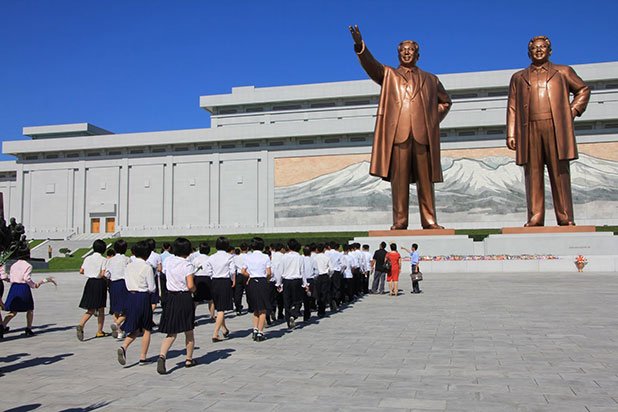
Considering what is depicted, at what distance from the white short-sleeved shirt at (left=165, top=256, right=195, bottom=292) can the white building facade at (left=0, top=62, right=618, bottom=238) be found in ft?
99.0

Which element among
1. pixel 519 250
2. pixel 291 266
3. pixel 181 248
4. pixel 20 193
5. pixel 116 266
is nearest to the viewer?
pixel 181 248

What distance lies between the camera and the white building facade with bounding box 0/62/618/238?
113 feet

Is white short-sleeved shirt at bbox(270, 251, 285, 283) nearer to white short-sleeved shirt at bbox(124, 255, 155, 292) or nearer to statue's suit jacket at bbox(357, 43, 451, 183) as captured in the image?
white short-sleeved shirt at bbox(124, 255, 155, 292)

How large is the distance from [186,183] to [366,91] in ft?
48.4

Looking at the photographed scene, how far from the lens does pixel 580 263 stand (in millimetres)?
16578

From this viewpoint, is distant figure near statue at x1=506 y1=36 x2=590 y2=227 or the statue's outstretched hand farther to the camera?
distant figure near statue at x1=506 y1=36 x2=590 y2=227

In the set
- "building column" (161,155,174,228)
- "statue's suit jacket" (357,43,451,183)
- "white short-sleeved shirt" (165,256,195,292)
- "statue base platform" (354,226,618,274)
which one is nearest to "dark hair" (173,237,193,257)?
"white short-sleeved shirt" (165,256,195,292)

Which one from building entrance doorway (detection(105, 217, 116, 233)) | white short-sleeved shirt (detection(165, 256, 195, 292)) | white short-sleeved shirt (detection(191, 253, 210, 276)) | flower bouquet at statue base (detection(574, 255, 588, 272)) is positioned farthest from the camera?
building entrance doorway (detection(105, 217, 116, 233))

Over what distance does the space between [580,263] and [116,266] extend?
14.1 metres

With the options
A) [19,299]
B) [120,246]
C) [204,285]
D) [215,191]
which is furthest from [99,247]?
[215,191]

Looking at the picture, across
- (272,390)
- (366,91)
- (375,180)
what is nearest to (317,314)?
(272,390)

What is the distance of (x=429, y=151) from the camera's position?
1761cm

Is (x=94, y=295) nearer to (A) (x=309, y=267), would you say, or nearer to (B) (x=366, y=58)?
(A) (x=309, y=267)

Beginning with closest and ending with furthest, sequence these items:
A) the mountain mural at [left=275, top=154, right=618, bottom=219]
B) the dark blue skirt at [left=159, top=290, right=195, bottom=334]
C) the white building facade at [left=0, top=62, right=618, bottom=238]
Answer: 1. the dark blue skirt at [left=159, top=290, right=195, bottom=334]
2. the mountain mural at [left=275, top=154, right=618, bottom=219]
3. the white building facade at [left=0, top=62, right=618, bottom=238]
